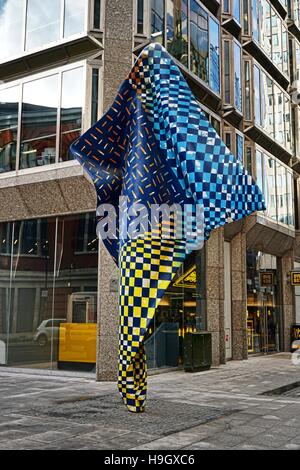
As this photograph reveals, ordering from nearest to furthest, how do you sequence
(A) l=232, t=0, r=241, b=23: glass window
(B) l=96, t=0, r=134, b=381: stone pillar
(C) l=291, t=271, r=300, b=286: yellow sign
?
(B) l=96, t=0, r=134, b=381: stone pillar
(A) l=232, t=0, r=241, b=23: glass window
(C) l=291, t=271, r=300, b=286: yellow sign

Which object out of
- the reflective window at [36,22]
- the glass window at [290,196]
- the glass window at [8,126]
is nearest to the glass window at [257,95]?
the glass window at [290,196]

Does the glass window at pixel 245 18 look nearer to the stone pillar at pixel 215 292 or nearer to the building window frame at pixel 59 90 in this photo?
the stone pillar at pixel 215 292

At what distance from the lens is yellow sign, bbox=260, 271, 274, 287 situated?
21938 millimetres

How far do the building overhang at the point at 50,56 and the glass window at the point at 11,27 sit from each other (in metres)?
0.34

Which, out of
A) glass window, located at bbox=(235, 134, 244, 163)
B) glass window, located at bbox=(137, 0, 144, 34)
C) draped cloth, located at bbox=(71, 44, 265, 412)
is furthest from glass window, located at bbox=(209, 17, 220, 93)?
draped cloth, located at bbox=(71, 44, 265, 412)

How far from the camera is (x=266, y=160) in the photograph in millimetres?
21938

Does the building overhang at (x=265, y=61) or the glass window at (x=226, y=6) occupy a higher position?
the glass window at (x=226, y=6)

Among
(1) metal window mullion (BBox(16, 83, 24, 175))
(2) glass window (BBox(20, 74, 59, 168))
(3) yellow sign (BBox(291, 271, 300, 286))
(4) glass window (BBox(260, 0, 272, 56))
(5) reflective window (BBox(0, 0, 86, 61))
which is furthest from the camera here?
(3) yellow sign (BBox(291, 271, 300, 286))

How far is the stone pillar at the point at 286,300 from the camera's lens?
939 inches

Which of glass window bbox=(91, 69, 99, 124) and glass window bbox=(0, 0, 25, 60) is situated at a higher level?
glass window bbox=(0, 0, 25, 60)

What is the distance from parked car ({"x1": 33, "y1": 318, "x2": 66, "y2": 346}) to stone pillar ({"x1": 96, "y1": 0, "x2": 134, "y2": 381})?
172cm

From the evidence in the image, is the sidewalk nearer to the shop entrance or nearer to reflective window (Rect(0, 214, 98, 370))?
reflective window (Rect(0, 214, 98, 370))
